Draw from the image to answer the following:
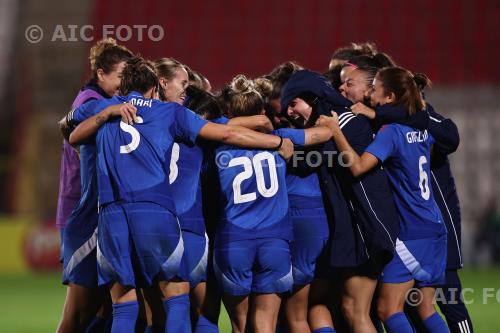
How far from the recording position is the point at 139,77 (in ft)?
15.9

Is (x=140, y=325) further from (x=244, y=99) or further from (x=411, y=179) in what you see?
(x=411, y=179)

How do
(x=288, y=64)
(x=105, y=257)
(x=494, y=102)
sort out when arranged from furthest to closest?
(x=494, y=102), (x=288, y=64), (x=105, y=257)

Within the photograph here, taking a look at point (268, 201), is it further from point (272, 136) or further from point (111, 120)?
point (111, 120)

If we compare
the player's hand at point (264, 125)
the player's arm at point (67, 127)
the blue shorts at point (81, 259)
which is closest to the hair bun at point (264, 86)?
the player's hand at point (264, 125)

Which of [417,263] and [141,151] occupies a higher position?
[141,151]

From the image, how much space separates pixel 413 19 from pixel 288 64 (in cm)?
1266

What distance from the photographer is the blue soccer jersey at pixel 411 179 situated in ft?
16.6

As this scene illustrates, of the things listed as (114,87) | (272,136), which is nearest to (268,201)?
(272,136)

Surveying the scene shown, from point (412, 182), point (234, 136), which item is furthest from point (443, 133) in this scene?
point (234, 136)

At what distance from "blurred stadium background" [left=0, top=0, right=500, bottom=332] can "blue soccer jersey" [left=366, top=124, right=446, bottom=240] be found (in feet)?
31.5

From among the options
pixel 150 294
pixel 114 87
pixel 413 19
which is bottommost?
pixel 150 294

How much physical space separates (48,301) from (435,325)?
5.88 m

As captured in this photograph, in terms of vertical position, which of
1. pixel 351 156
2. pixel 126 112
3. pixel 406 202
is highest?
pixel 126 112

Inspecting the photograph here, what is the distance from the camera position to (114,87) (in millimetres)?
5438
